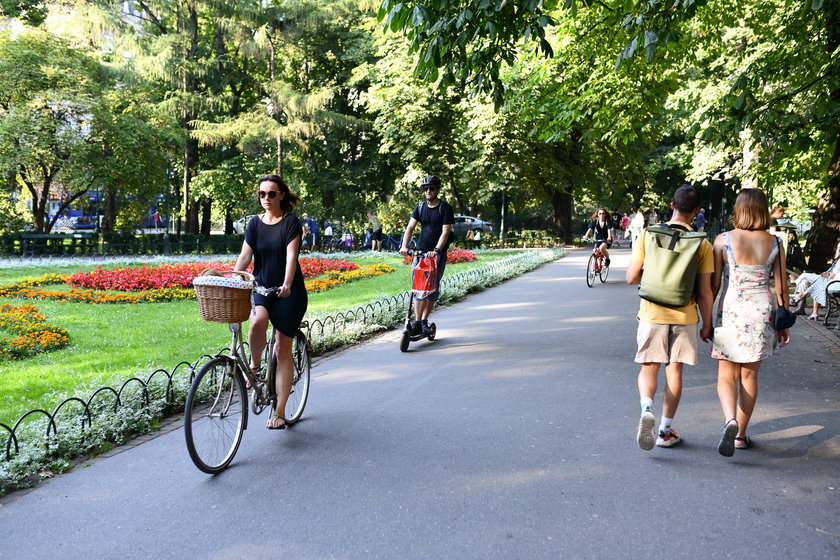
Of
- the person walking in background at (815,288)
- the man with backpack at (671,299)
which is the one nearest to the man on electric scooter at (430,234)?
the man with backpack at (671,299)

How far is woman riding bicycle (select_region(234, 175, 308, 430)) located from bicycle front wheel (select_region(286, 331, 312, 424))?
1.74ft

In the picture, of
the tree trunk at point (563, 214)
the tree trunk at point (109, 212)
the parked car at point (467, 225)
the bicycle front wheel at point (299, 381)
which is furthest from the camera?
the parked car at point (467, 225)

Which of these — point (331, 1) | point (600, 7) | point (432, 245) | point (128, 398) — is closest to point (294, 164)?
point (331, 1)

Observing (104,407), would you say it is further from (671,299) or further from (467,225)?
(467,225)

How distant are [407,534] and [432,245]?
5.51 meters

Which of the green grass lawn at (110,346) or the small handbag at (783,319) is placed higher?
the small handbag at (783,319)

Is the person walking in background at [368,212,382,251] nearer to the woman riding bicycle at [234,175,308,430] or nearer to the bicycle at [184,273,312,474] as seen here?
the woman riding bicycle at [234,175,308,430]

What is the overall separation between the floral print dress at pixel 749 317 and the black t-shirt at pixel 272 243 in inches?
115

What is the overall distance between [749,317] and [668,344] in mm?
539

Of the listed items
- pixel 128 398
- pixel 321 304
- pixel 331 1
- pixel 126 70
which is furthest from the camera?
pixel 331 1

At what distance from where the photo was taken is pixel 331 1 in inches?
1357

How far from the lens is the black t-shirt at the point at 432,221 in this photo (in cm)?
855

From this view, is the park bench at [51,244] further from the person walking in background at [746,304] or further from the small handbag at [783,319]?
the small handbag at [783,319]

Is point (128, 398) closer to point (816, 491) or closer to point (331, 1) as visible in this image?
point (816, 491)
